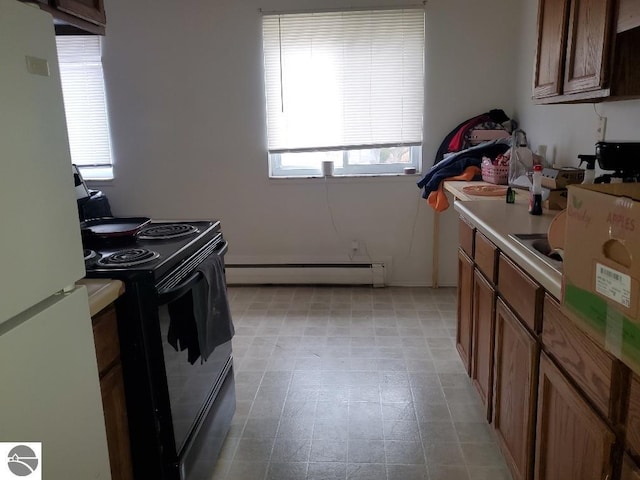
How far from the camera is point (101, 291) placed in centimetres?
125

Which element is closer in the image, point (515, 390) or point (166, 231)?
point (515, 390)

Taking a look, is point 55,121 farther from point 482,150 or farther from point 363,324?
point 482,150

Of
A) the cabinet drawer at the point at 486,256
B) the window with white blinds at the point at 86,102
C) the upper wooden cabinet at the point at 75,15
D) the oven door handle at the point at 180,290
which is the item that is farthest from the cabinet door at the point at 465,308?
the window with white blinds at the point at 86,102

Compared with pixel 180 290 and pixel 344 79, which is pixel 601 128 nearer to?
pixel 344 79

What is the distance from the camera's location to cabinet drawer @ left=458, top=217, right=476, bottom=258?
2.21 m

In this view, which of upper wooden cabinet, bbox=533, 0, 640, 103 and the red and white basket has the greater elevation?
upper wooden cabinet, bbox=533, 0, 640, 103

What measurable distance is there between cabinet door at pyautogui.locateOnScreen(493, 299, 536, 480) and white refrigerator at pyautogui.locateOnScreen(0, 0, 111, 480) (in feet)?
4.03

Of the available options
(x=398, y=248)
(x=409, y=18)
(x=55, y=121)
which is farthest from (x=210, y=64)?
(x=55, y=121)

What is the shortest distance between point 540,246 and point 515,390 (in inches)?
19.8

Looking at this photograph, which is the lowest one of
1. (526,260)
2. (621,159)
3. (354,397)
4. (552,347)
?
(354,397)

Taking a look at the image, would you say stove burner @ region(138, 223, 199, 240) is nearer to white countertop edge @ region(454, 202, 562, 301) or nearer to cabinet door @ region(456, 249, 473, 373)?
white countertop edge @ region(454, 202, 562, 301)

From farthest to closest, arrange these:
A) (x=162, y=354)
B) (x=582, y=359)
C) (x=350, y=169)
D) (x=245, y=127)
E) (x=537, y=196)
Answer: (x=350, y=169) < (x=245, y=127) < (x=537, y=196) < (x=162, y=354) < (x=582, y=359)
